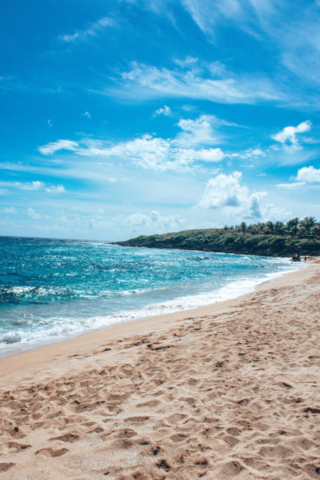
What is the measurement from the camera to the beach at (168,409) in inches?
121

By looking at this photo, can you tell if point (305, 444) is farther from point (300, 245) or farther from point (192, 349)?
point (300, 245)

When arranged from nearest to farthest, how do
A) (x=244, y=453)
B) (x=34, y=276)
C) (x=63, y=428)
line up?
(x=244, y=453) → (x=63, y=428) → (x=34, y=276)

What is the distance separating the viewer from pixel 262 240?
99.2 m

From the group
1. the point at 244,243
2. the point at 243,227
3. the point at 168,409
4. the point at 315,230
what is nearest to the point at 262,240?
the point at 244,243

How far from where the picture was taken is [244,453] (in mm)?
3166

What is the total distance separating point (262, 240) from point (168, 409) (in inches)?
4071

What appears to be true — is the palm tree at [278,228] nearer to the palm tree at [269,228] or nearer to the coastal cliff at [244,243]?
the coastal cliff at [244,243]

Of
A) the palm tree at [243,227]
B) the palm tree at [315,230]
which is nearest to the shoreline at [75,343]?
the palm tree at [315,230]

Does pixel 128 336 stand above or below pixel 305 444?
Answer: below

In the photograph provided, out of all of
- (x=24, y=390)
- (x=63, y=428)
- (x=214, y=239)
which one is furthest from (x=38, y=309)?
(x=214, y=239)

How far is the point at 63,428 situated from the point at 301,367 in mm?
4822

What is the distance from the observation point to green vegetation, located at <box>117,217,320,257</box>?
86188mm

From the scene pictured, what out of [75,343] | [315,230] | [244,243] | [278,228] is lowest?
[75,343]

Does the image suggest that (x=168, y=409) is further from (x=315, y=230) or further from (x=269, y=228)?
(x=269, y=228)
